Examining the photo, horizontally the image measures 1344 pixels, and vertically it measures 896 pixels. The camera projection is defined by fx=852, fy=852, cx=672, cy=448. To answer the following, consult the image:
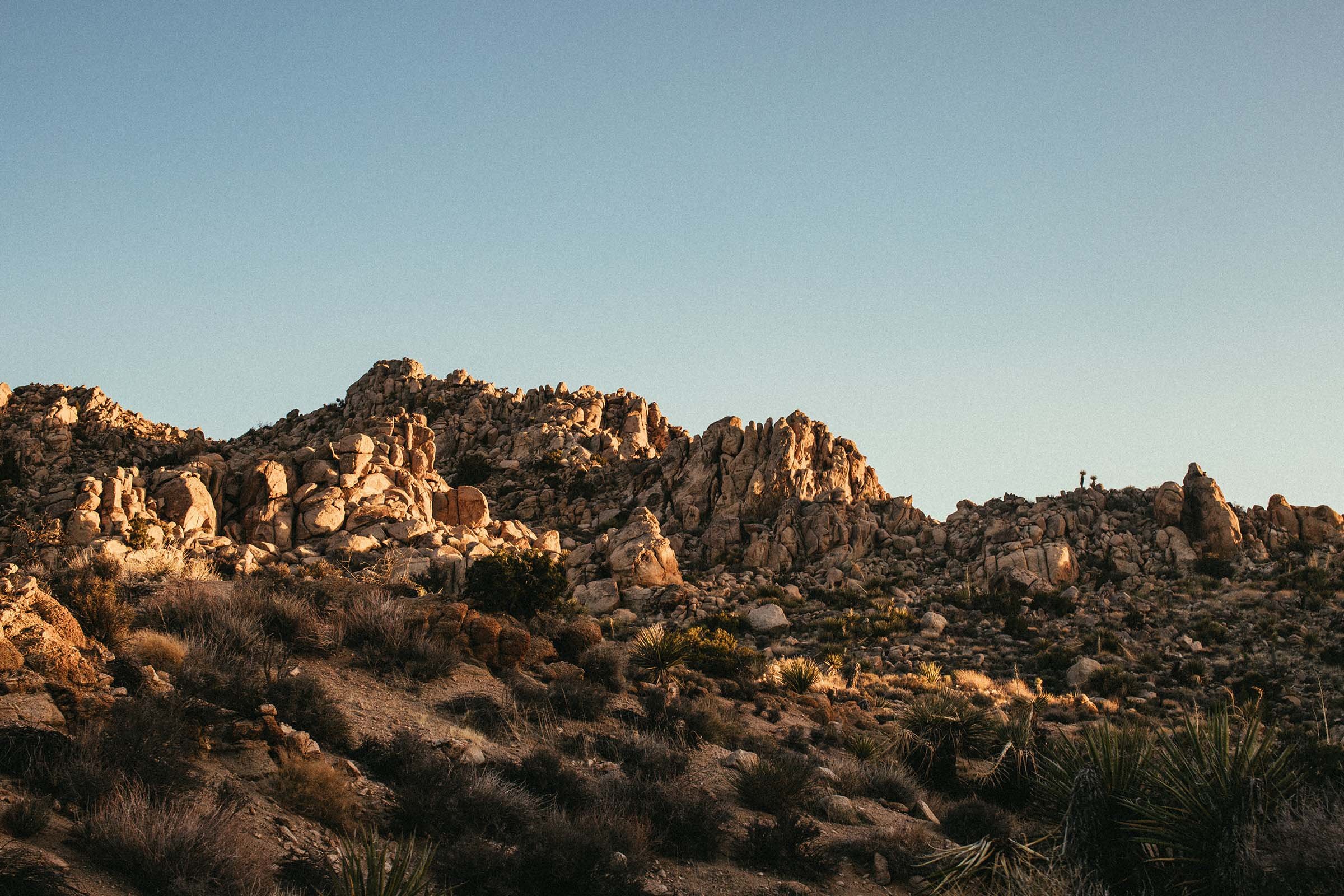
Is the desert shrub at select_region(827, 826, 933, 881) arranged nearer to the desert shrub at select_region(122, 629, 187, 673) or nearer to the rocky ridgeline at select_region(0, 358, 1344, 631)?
the desert shrub at select_region(122, 629, 187, 673)

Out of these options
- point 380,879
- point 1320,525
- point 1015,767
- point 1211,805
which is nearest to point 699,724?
point 1015,767

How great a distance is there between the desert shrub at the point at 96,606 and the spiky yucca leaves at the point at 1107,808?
14049mm

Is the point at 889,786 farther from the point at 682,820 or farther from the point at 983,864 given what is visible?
the point at 682,820

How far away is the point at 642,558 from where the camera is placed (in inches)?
1471

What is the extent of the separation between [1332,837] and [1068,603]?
96.2ft

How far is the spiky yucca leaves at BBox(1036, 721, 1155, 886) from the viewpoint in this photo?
34.1ft

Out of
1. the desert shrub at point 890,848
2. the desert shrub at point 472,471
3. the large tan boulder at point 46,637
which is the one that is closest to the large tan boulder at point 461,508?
the desert shrub at point 472,471

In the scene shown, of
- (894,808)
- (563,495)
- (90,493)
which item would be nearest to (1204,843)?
(894,808)

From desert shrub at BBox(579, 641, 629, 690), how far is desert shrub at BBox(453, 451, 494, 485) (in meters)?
33.6

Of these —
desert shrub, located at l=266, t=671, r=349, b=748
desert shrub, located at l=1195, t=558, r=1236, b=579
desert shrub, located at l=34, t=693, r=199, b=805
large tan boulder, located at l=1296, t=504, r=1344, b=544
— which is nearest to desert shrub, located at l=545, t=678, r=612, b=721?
desert shrub, located at l=266, t=671, r=349, b=748

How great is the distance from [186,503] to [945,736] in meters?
23.3

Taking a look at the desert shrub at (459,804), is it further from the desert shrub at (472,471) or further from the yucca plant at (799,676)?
the desert shrub at (472,471)

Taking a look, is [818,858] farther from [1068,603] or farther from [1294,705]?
[1068,603]

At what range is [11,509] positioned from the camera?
96.6 ft
